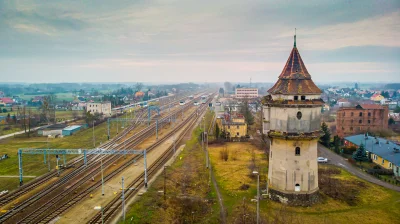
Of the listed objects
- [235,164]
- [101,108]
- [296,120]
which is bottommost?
[235,164]

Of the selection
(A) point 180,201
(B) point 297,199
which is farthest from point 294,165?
(A) point 180,201

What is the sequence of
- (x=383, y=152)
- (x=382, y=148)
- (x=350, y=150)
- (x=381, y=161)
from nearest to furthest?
(x=381, y=161), (x=383, y=152), (x=382, y=148), (x=350, y=150)

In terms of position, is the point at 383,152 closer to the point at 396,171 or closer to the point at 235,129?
the point at 396,171

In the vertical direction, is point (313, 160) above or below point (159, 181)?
above

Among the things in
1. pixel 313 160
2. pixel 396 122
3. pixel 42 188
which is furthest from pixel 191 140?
pixel 396 122

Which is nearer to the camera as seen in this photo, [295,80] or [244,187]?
[295,80]

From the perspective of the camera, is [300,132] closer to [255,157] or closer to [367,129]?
[255,157]

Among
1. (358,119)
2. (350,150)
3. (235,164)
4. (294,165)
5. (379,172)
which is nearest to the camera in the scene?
(294,165)
